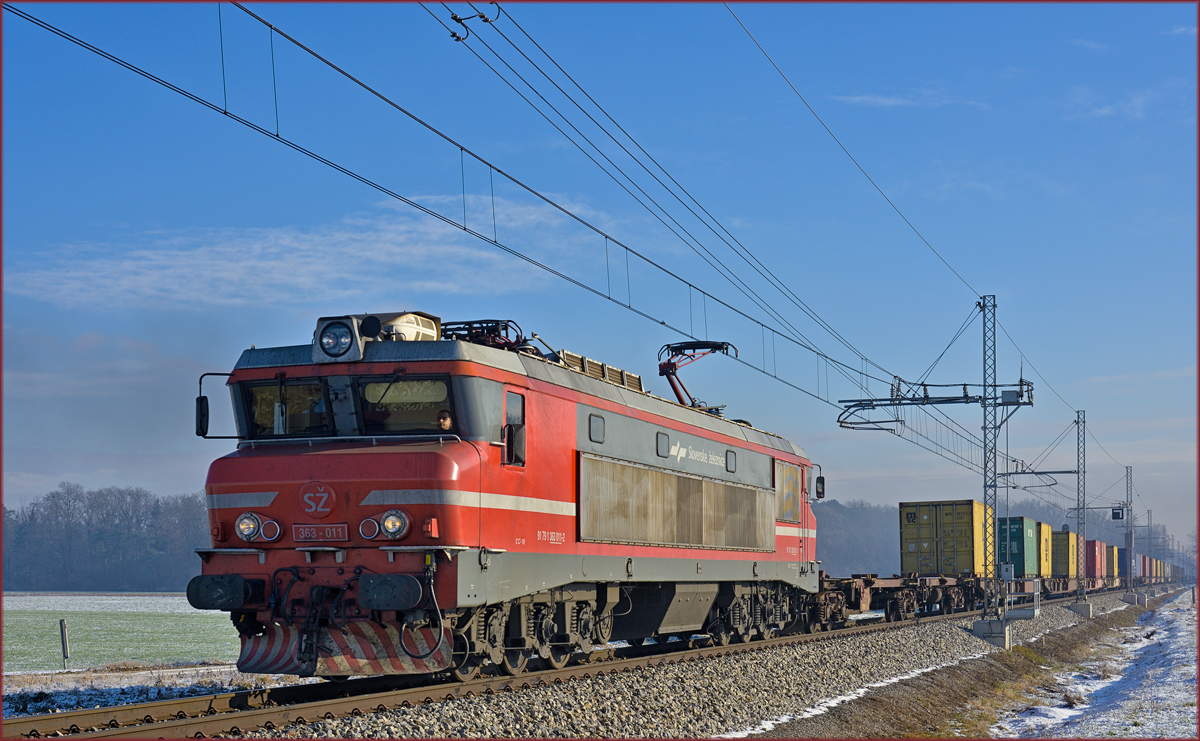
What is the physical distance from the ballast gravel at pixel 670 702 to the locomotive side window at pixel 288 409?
3.95m

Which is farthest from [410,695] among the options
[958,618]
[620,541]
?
[958,618]

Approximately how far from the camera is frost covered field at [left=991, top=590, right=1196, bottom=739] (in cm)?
1703

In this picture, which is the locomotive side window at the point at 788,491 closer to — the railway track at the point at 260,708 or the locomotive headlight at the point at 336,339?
the railway track at the point at 260,708

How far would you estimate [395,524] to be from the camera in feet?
40.9

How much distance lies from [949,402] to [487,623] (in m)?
28.0

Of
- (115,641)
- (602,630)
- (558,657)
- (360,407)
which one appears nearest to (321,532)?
(360,407)

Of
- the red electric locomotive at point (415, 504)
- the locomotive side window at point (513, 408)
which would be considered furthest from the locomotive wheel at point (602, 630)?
the locomotive side window at point (513, 408)

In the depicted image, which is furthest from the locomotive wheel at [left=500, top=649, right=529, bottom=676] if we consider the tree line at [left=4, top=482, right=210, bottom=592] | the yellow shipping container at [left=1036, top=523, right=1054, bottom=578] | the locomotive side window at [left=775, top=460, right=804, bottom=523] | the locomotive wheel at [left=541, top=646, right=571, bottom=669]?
the tree line at [left=4, top=482, right=210, bottom=592]

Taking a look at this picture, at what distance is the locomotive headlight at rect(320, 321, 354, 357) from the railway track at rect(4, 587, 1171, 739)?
4.32 m

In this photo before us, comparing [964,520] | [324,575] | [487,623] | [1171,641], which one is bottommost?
[1171,641]

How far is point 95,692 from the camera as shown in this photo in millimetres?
15188

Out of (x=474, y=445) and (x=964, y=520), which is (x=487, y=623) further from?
(x=964, y=520)

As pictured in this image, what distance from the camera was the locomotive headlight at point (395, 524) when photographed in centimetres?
1247

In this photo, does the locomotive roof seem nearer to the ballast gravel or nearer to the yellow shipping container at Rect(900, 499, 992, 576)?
the ballast gravel
